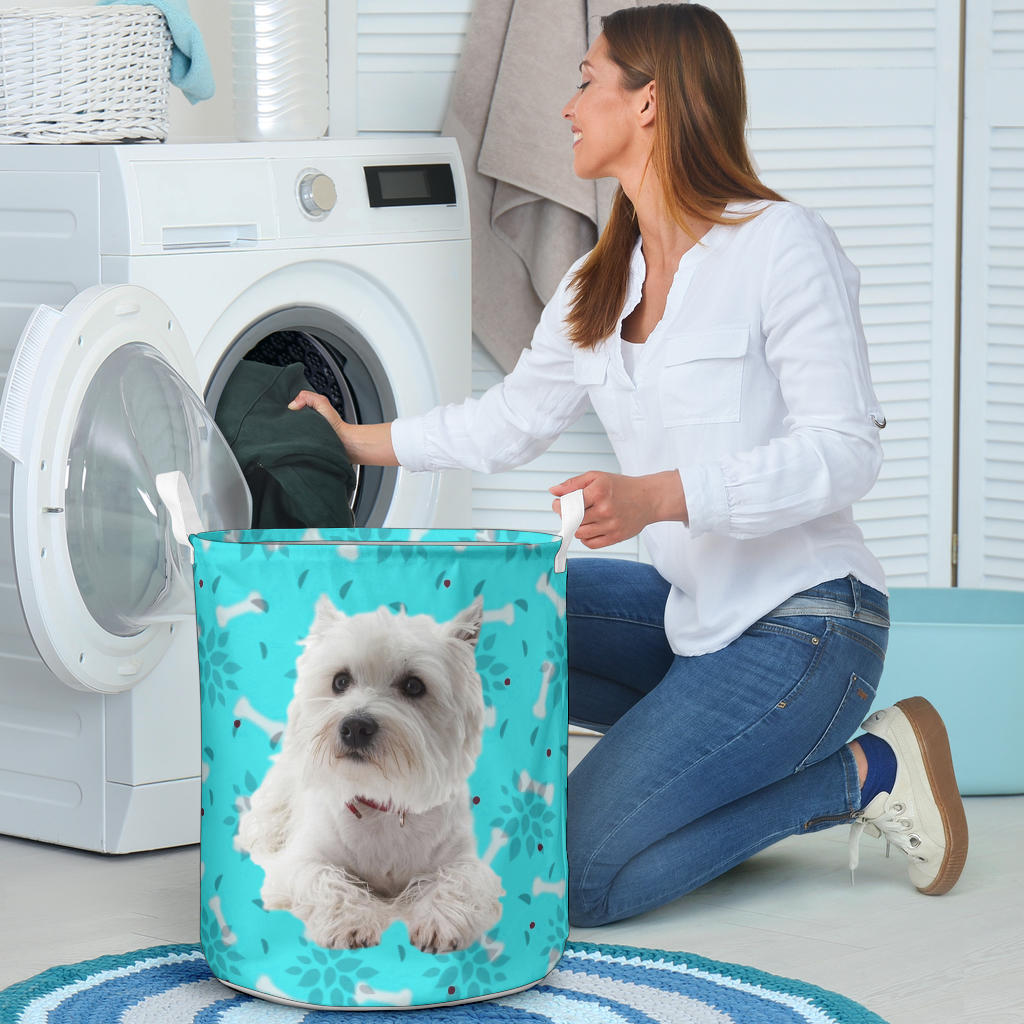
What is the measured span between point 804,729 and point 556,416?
0.53 meters

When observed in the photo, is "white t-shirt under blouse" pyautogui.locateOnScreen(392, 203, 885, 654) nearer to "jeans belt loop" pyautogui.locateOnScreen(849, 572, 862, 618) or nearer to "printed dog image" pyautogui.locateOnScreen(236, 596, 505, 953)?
"jeans belt loop" pyautogui.locateOnScreen(849, 572, 862, 618)

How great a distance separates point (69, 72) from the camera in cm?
Answer: 197

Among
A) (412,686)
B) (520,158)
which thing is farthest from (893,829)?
(520,158)

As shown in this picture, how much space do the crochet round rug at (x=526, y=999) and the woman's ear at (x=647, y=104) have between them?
91cm

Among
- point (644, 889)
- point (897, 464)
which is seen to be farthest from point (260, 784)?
point (897, 464)

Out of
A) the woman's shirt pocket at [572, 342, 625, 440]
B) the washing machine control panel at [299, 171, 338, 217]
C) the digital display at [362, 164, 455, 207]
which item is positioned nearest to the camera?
the woman's shirt pocket at [572, 342, 625, 440]

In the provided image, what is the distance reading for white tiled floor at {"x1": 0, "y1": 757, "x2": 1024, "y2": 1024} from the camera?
154 centimetres

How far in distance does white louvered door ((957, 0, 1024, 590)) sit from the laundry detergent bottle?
3.81 feet

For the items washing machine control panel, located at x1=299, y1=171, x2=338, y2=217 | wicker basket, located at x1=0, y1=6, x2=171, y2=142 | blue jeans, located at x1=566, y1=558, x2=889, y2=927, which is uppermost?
wicker basket, located at x1=0, y1=6, x2=171, y2=142

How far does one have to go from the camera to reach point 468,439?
6.57ft

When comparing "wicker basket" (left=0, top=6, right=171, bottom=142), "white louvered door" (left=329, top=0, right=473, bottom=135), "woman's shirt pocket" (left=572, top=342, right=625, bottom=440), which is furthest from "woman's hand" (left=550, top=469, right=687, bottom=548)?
"white louvered door" (left=329, top=0, right=473, bottom=135)

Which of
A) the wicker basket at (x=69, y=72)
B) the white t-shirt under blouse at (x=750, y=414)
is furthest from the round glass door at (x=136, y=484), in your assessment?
the white t-shirt under blouse at (x=750, y=414)

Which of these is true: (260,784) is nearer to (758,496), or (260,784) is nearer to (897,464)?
(758,496)

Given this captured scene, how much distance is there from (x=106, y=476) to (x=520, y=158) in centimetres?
99
